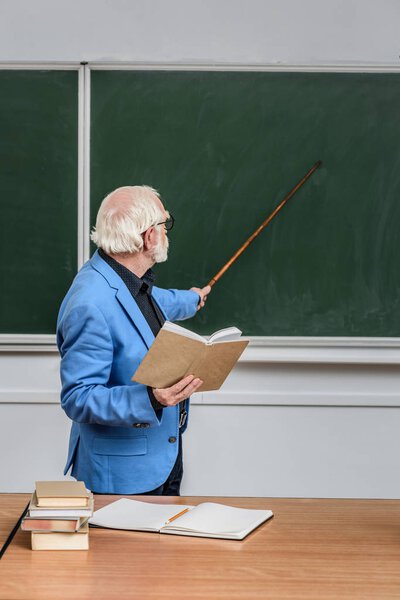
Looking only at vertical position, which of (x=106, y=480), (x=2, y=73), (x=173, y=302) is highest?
(x=2, y=73)

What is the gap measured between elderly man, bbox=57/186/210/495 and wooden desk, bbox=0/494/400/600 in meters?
0.40

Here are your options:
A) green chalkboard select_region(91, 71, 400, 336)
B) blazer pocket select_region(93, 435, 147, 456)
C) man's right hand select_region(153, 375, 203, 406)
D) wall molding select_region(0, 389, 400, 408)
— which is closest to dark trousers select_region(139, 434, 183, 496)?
blazer pocket select_region(93, 435, 147, 456)

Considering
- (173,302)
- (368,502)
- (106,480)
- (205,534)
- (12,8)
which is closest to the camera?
(205,534)

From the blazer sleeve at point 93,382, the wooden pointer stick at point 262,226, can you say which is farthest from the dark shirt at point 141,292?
the wooden pointer stick at point 262,226

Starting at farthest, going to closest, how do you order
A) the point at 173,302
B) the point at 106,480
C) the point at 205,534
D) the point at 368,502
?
1. the point at 173,302
2. the point at 106,480
3. the point at 368,502
4. the point at 205,534

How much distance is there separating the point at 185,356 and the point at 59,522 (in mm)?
475

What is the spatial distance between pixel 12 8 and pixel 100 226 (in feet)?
4.63

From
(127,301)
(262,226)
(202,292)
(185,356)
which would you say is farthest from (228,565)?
(262,226)

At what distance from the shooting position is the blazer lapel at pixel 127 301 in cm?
221

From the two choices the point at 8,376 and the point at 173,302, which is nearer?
the point at 173,302

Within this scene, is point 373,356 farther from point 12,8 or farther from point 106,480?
point 12,8

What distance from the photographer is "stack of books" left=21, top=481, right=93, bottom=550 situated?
1577 millimetres

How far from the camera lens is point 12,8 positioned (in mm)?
3215

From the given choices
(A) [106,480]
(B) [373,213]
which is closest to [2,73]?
(B) [373,213]
